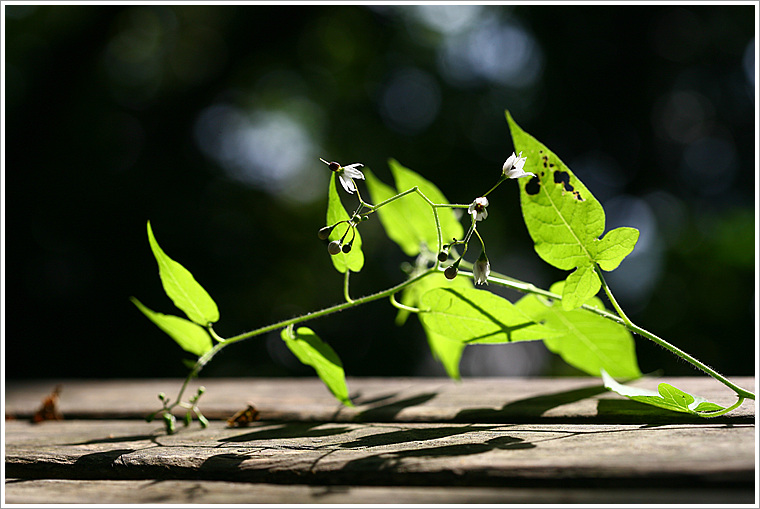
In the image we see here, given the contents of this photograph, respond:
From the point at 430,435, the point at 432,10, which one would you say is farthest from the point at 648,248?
the point at 430,435

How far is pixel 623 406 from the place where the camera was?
0.54 m

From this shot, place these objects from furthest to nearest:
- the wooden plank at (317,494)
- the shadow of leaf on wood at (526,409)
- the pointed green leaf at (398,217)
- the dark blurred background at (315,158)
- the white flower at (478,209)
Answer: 1. the dark blurred background at (315,158)
2. the pointed green leaf at (398,217)
3. the shadow of leaf on wood at (526,409)
4. the white flower at (478,209)
5. the wooden plank at (317,494)

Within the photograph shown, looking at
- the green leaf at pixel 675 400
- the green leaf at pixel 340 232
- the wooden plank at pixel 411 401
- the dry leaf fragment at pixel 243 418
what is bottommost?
the wooden plank at pixel 411 401

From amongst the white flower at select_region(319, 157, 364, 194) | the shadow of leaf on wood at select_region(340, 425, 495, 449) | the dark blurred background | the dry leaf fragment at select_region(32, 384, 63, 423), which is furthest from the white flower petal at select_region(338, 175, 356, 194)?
the dark blurred background

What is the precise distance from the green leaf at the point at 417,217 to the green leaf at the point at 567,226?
0.15 meters

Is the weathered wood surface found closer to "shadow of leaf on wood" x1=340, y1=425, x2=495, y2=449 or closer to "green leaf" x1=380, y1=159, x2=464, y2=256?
"shadow of leaf on wood" x1=340, y1=425, x2=495, y2=449

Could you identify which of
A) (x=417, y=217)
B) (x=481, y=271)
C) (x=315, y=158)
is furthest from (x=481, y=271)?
(x=315, y=158)

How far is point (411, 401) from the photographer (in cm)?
67

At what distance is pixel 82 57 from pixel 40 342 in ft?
5.15

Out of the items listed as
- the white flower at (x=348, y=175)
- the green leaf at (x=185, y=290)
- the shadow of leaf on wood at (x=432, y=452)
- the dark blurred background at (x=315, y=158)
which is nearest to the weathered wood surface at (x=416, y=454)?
the shadow of leaf on wood at (x=432, y=452)

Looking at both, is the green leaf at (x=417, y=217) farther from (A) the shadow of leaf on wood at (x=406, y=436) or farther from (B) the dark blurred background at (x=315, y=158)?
(B) the dark blurred background at (x=315, y=158)

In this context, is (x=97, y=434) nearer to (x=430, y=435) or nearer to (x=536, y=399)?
(x=430, y=435)

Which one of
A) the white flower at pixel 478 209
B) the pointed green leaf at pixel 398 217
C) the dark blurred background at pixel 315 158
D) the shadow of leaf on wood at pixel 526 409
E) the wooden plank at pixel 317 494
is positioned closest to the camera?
the wooden plank at pixel 317 494

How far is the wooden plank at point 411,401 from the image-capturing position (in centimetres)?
53
